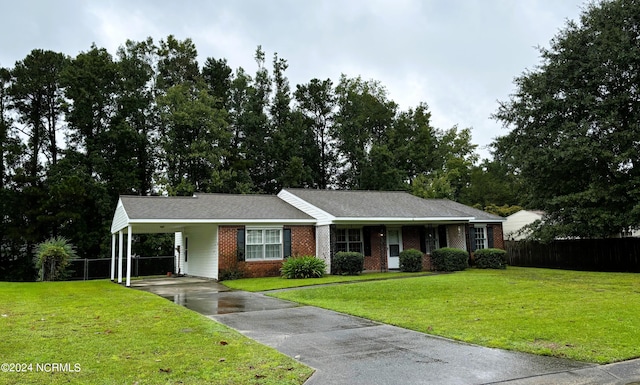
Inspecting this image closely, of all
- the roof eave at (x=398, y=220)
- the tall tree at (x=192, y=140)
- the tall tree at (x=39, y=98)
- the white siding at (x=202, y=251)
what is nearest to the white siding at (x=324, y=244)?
the roof eave at (x=398, y=220)

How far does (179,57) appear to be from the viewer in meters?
38.2

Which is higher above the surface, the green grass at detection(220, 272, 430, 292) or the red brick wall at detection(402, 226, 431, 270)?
the red brick wall at detection(402, 226, 431, 270)

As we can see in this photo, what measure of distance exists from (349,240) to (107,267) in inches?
584

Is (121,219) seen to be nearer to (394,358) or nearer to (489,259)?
(394,358)

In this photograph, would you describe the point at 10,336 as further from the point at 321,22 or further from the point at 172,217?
the point at 321,22

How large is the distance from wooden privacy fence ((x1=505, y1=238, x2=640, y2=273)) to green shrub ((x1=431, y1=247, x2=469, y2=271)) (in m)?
6.45

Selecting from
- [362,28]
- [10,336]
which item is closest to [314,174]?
[362,28]

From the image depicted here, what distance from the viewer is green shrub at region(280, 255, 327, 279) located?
1789cm

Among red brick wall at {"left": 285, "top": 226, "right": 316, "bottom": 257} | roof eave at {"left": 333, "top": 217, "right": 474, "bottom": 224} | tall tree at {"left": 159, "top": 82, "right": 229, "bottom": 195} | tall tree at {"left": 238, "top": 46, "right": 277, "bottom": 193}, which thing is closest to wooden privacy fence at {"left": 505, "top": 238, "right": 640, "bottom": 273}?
roof eave at {"left": 333, "top": 217, "right": 474, "bottom": 224}

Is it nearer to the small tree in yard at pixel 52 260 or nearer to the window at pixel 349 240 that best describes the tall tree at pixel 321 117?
the window at pixel 349 240

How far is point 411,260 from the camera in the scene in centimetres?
2027

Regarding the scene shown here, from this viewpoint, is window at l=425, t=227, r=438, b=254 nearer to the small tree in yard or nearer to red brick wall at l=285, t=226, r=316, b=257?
red brick wall at l=285, t=226, r=316, b=257

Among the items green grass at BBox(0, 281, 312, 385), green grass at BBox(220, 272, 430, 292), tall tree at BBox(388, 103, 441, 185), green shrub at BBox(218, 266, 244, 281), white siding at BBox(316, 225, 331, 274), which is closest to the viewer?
green grass at BBox(0, 281, 312, 385)

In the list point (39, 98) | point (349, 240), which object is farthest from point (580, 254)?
point (39, 98)
